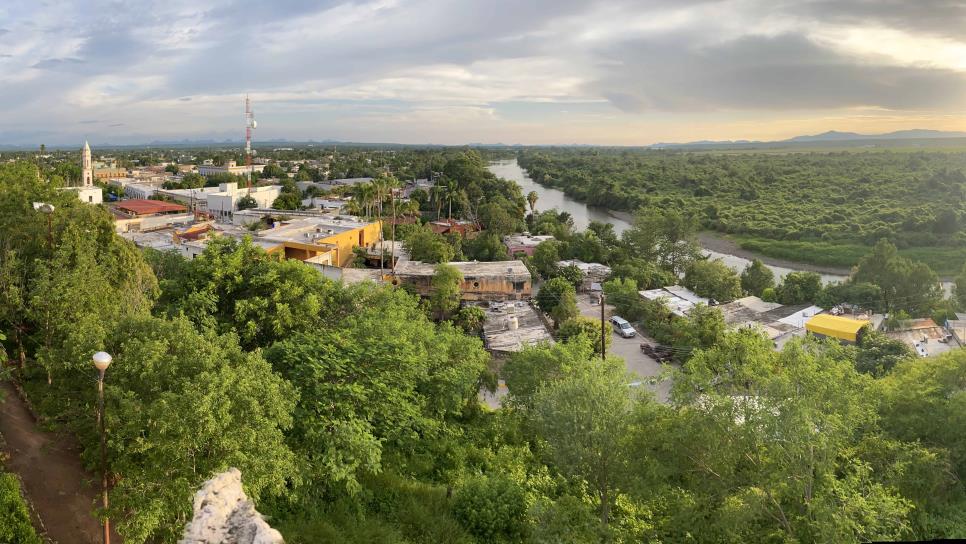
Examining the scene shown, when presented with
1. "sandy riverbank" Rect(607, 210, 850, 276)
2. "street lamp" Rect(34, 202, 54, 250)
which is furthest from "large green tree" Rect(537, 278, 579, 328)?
"sandy riverbank" Rect(607, 210, 850, 276)

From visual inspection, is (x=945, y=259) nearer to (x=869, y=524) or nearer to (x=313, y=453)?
(x=869, y=524)

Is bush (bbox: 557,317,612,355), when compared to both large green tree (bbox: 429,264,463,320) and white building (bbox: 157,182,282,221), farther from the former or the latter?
white building (bbox: 157,182,282,221)

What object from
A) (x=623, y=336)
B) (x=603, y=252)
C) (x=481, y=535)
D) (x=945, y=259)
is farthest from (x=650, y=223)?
(x=481, y=535)

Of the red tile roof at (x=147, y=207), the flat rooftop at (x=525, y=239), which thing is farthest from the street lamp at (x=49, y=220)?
the red tile roof at (x=147, y=207)

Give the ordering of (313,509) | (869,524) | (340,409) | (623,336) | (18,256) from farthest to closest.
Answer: (623,336) → (18,256) → (340,409) → (313,509) → (869,524)

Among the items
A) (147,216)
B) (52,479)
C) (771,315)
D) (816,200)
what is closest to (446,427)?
(52,479)

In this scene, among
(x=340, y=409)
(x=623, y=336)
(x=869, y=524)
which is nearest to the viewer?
(x=869, y=524)
